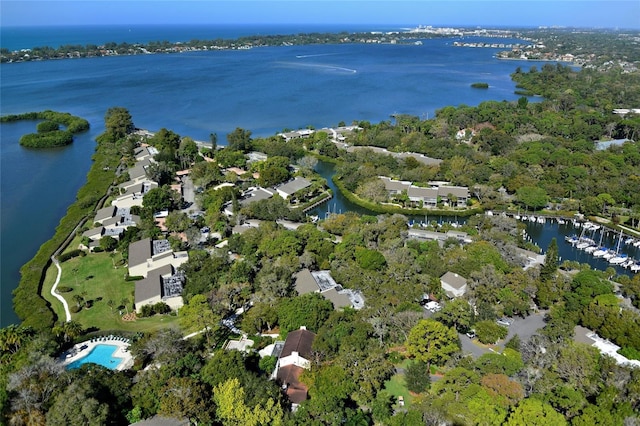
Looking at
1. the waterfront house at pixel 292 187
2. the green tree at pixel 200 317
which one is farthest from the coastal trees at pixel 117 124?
the green tree at pixel 200 317

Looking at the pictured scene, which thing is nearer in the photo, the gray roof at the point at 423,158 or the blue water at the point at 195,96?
the blue water at the point at 195,96

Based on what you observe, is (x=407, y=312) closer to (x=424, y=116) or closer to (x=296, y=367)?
(x=296, y=367)

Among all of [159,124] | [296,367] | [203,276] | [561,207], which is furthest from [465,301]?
[159,124]

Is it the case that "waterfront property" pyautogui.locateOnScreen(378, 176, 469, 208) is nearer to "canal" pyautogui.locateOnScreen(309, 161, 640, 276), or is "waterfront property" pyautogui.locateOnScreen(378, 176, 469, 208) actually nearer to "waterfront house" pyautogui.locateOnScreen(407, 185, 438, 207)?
"waterfront house" pyautogui.locateOnScreen(407, 185, 438, 207)

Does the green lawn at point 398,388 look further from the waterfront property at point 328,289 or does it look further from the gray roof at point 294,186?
the gray roof at point 294,186

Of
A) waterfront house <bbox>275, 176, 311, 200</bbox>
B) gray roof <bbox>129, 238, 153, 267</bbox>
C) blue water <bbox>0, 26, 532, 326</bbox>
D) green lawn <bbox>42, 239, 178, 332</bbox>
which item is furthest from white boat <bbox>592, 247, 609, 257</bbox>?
blue water <bbox>0, 26, 532, 326</bbox>
